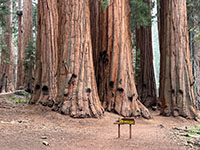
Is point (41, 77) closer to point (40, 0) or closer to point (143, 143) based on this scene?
point (40, 0)

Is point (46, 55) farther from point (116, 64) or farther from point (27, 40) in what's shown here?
point (27, 40)

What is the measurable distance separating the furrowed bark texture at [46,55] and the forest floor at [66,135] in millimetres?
1006

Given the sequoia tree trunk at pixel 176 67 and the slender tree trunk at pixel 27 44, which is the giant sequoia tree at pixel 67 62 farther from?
the slender tree trunk at pixel 27 44

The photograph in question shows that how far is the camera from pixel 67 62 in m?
8.52

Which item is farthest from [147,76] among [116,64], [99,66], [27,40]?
[27,40]

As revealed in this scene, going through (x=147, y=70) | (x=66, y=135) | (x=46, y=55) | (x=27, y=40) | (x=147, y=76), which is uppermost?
(x=27, y=40)

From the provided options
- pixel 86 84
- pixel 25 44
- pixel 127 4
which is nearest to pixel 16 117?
pixel 86 84

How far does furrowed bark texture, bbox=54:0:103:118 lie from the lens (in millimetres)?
8070

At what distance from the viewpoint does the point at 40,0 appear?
10164mm

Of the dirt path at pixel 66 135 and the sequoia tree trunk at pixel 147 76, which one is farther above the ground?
the sequoia tree trunk at pixel 147 76

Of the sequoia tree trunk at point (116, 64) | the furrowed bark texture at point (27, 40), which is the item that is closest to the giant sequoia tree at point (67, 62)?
the sequoia tree trunk at point (116, 64)

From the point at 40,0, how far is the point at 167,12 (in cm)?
532

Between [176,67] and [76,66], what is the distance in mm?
4575

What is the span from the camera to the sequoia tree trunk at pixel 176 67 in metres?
10.7
